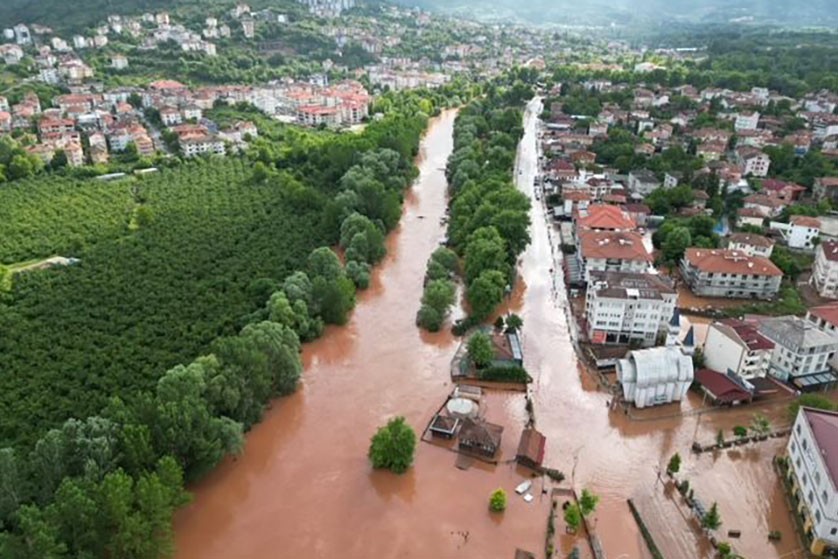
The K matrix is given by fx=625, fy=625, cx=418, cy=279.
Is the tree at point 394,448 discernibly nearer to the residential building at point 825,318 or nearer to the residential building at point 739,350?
the residential building at point 739,350

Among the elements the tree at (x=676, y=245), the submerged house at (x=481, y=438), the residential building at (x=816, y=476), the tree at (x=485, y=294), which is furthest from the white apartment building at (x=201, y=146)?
the residential building at (x=816, y=476)

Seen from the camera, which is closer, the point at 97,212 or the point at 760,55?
the point at 97,212

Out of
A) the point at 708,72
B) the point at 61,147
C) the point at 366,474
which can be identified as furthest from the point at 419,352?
Answer: the point at 708,72

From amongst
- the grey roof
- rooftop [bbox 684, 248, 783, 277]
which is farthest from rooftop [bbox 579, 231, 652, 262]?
the grey roof

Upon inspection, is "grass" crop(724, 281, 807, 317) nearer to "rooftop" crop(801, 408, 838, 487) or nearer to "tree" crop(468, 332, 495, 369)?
"rooftop" crop(801, 408, 838, 487)

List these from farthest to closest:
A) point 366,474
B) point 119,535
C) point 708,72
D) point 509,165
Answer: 1. point 708,72
2. point 509,165
3. point 366,474
4. point 119,535

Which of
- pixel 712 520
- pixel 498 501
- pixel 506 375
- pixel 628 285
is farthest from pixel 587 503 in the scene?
pixel 628 285

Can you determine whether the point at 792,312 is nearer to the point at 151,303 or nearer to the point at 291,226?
the point at 291,226

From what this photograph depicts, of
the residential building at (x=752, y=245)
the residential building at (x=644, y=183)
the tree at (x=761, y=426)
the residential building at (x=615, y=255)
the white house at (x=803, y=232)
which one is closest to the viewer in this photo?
the tree at (x=761, y=426)
